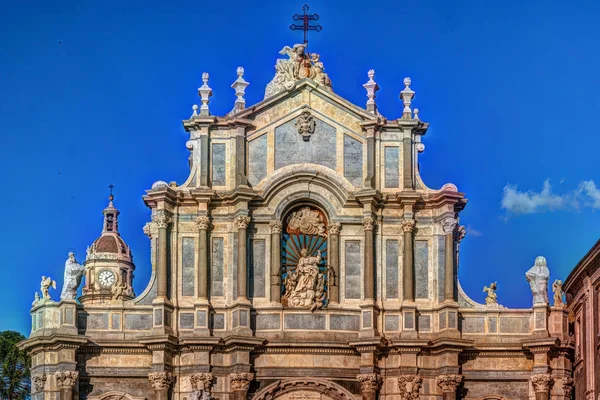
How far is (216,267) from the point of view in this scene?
49.6 meters

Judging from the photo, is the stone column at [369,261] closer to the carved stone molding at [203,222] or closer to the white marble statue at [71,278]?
the carved stone molding at [203,222]

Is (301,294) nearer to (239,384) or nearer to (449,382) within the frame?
(239,384)

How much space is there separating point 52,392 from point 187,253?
557 centimetres

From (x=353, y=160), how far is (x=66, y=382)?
10633mm

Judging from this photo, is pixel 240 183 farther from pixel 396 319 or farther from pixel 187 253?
pixel 396 319

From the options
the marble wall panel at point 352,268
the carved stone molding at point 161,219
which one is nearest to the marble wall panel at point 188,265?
the carved stone molding at point 161,219

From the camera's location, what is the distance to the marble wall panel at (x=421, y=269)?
49.8 m

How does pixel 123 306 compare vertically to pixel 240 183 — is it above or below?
below

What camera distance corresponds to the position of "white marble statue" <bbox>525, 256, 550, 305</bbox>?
1948 inches

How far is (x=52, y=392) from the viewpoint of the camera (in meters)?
48.1

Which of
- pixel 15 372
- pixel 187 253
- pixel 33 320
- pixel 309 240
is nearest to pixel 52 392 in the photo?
pixel 33 320

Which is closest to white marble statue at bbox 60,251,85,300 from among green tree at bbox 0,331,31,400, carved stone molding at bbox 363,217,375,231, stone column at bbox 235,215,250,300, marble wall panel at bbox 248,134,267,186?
stone column at bbox 235,215,250,300

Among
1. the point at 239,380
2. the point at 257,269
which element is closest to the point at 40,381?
the point at 239,380

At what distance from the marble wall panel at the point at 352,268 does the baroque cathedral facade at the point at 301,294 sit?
1.6 inches
